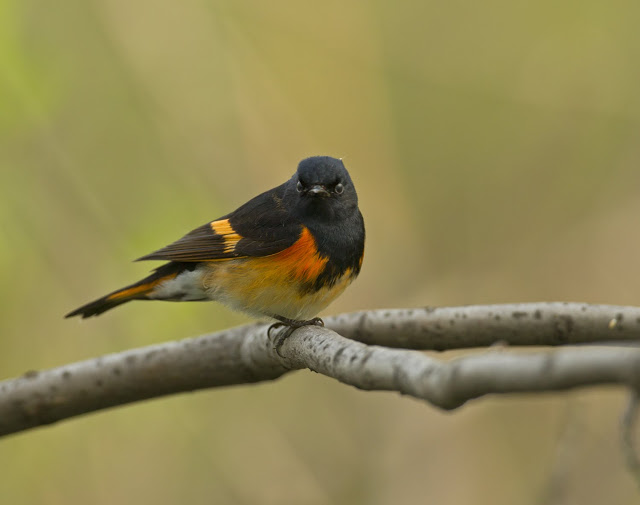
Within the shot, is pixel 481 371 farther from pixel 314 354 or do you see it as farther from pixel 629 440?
pixel 314 354

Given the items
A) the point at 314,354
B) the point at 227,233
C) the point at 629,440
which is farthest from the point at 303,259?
the point at 629,440

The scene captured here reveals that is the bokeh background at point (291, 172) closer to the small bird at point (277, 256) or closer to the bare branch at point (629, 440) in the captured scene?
the small bird at point (277, 256)

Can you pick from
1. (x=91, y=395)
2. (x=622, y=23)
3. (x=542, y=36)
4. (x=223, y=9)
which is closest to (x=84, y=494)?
(x=91, y=395)

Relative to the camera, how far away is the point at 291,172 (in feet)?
19.9

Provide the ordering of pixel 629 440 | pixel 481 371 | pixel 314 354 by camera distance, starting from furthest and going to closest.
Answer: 1. pixel 314 354
2. pixel 629 440
3. pixel 481 371

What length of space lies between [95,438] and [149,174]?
197 centimetres

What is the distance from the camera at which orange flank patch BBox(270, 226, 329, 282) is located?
13.1 feet

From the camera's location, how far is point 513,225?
21.4ft

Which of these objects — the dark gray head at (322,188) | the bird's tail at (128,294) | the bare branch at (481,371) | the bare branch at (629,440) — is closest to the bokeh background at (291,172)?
the bird's tail at (128,294)

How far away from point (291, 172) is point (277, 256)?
205 centimetres

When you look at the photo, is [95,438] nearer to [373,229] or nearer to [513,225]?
[373,229]

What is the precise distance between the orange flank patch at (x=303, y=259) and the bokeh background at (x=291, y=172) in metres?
1.07

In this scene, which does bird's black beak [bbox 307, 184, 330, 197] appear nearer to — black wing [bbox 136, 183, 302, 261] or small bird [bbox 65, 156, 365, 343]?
small bird [bbox 65, 156, 365, 343]

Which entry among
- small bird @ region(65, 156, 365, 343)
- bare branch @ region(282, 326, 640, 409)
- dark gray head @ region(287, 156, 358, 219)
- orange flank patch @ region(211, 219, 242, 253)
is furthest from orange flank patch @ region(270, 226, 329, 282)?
bare branch @ region(282, 326, 640, 409)
